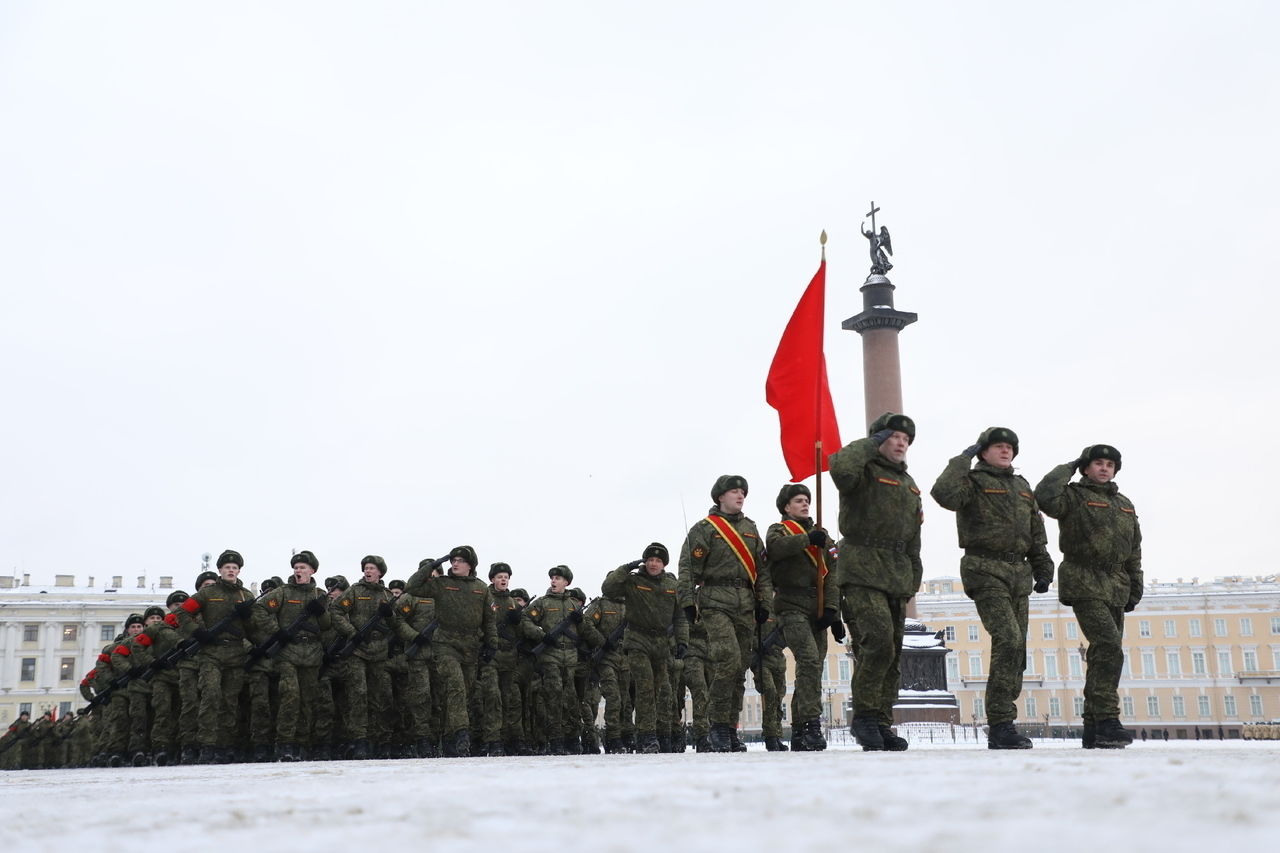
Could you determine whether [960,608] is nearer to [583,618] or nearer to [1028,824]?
[583,618]

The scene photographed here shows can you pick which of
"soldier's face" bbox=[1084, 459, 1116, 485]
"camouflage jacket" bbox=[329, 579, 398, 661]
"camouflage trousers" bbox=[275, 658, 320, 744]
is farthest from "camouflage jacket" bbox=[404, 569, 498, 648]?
"soldier's face" bbox=[1084, 459, 1116, 485]

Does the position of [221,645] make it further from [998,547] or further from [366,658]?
[998,547]

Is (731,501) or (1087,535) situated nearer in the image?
(1087,535)

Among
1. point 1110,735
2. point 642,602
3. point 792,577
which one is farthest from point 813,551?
point 1110,735

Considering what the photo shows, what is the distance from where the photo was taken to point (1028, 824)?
2.23 meters

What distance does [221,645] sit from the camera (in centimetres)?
1125

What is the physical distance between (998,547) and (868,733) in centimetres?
136

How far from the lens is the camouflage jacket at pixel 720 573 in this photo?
873 centimetres

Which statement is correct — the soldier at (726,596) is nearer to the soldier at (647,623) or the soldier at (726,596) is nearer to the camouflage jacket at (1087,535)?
the soldier at (647,623)

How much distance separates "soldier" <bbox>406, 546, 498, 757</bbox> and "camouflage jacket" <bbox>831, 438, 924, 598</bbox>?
431 centimetres

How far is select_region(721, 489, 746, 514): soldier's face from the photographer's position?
9.14 meters

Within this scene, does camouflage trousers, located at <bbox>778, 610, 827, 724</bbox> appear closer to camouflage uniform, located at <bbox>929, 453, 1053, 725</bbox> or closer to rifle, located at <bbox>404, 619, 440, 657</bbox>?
camouflage uniform, located at <bbox>929, 453, 1053, 725</bbox>

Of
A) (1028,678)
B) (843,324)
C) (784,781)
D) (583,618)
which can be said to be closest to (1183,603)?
(1028,678)

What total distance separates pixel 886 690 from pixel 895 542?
2.94 feet
